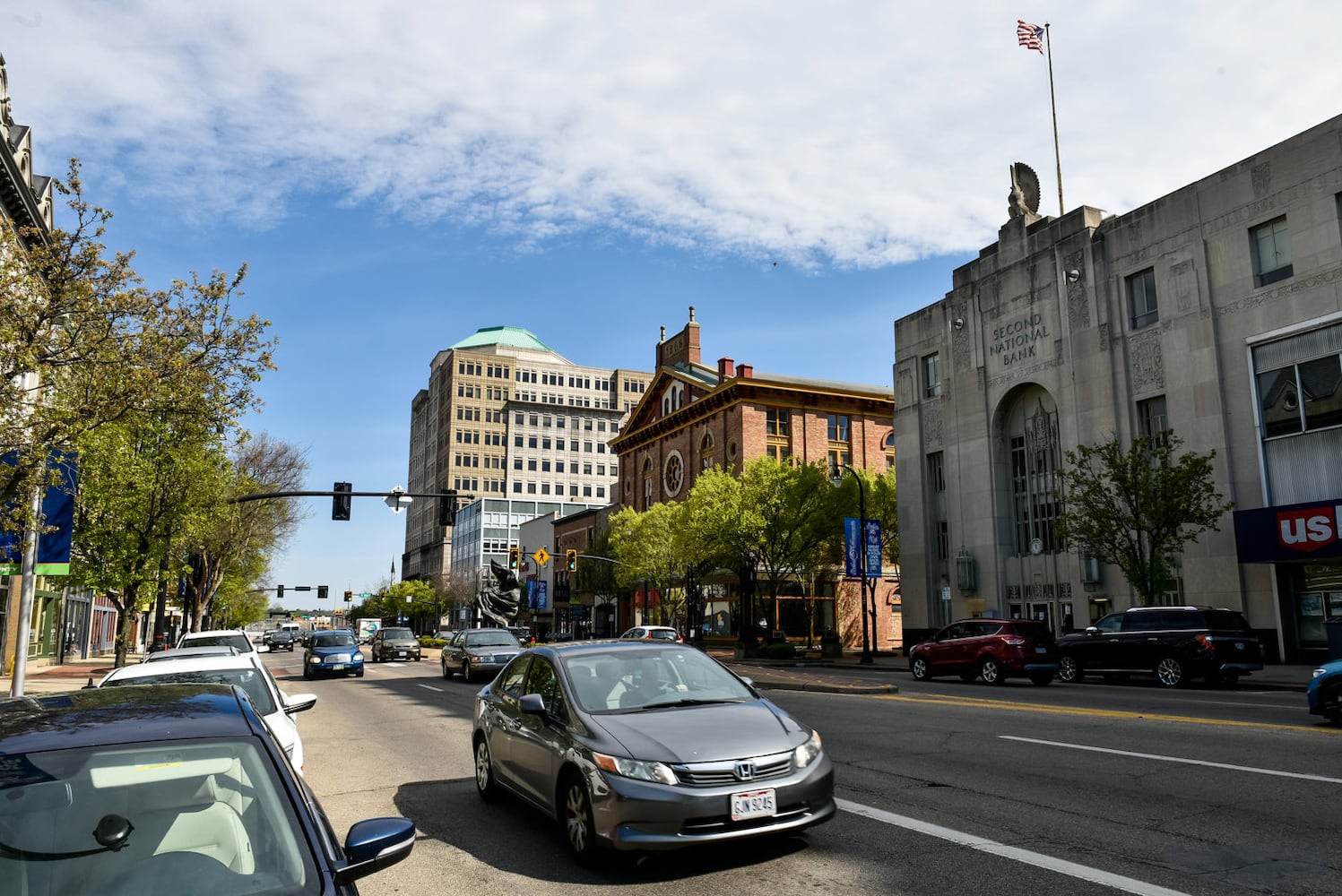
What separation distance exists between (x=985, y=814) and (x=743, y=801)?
275 centimetres

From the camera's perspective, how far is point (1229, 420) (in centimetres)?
3052

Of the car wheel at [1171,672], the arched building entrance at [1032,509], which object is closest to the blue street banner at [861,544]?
the arched building entrance at [1032,509]

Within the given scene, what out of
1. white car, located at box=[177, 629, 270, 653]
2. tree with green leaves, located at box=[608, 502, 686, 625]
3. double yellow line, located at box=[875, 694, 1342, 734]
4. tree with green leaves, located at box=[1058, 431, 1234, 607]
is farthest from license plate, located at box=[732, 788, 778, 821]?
tree with green leaves, located at box=[608, 502, 686, 625]

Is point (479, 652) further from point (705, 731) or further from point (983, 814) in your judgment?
point (705, 731)

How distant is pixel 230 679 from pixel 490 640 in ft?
64.2

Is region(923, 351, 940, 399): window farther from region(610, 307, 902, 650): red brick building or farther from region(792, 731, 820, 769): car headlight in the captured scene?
region(792, 731, 820, 769): car headlight

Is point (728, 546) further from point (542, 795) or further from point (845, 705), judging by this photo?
point (542, 795)

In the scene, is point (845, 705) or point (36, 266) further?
point (845, 705)

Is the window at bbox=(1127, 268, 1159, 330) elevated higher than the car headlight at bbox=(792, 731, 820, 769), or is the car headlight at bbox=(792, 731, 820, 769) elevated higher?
the window at bbox=(1127, 268, 1159, 330)

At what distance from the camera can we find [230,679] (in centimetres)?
954

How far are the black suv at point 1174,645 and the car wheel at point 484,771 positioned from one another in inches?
726

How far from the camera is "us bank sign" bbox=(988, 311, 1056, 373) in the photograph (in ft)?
125

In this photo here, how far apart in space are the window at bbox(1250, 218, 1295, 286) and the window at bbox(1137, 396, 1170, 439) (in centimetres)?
526

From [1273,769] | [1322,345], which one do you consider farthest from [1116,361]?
[1273,769]
